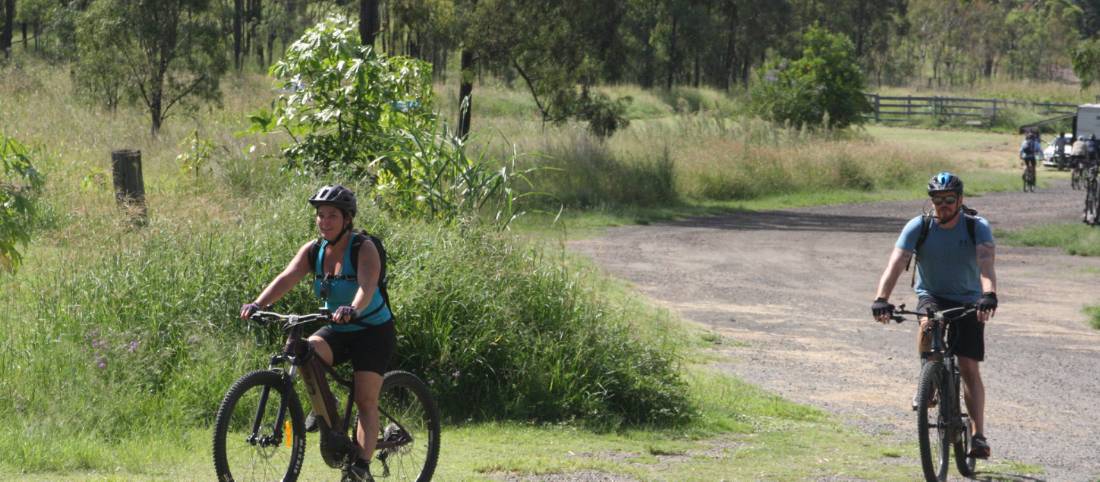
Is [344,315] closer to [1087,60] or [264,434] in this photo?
[264,434]

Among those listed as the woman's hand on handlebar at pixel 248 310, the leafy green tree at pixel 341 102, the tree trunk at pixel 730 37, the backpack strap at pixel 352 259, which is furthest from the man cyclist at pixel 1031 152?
the woman's hand on handlebar at pixel 248 310

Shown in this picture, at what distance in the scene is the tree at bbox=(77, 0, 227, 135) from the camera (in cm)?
2322

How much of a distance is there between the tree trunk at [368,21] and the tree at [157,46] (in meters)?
3.97

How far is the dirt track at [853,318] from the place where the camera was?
10.1 metres

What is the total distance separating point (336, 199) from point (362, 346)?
0.70 metres

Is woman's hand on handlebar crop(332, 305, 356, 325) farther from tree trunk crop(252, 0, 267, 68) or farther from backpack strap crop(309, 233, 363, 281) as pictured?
tree trunk crop(252, 0, 267, 68)

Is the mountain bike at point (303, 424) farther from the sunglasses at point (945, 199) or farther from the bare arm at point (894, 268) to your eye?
the sunglasses at point (945, 199)

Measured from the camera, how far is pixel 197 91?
24922mm

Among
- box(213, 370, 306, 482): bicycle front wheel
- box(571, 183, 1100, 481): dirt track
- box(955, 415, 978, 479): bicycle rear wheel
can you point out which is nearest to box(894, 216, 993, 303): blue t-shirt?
box(955, 415, 978, 479): bicycle rear wheel

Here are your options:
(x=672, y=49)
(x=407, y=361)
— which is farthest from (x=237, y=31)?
(x=407, y=361)

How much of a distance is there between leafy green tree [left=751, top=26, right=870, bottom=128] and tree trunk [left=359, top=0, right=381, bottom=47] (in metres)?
20.7

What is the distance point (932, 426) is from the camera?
7.40 m

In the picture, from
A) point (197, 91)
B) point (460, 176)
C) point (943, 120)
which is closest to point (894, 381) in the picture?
point (460, 176)

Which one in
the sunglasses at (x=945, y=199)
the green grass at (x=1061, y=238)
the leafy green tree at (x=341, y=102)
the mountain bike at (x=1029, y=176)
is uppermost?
the leafy green tree at (x=341, y=102)
